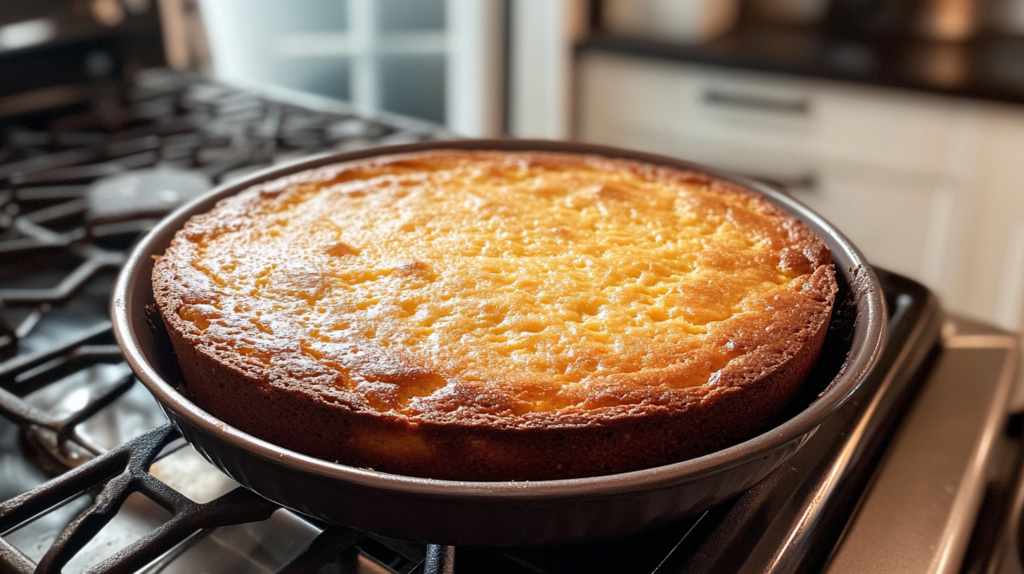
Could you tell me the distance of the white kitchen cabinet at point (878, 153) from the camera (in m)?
1.82

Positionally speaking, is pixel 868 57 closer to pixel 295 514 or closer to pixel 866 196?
pixel 866 196

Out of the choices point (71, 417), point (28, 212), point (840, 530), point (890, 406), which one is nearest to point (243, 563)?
point (71, 417)

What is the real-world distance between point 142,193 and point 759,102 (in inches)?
60.0

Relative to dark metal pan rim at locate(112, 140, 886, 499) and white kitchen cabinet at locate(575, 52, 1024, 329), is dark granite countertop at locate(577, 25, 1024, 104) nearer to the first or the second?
white kitchen cabinet at locate(575, 52, 1024, 329)

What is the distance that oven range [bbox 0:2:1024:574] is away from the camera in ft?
1.83

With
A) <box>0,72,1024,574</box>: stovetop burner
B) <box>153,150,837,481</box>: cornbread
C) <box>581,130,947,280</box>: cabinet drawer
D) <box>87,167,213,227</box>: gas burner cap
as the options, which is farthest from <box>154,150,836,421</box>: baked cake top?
<box>581,130,947,280</box>: cabinet drawer

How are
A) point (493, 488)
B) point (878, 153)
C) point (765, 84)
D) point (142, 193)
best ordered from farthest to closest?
1. point (765, 84)
2. point (878, 153)
3. point (142, 193)
4. point (493, 488)

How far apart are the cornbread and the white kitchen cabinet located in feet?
4.03

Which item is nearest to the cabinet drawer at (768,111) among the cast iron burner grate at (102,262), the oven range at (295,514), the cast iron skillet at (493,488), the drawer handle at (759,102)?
the drawer handle at (759,102)

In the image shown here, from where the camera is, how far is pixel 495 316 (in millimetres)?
646

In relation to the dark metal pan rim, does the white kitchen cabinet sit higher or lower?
lower

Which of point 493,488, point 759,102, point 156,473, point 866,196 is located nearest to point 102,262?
point 156,473

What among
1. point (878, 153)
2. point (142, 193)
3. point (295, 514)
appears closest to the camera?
point (295, 514)

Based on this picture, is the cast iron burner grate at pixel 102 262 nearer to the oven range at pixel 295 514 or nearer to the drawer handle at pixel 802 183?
the oven range at pixel 295 514
